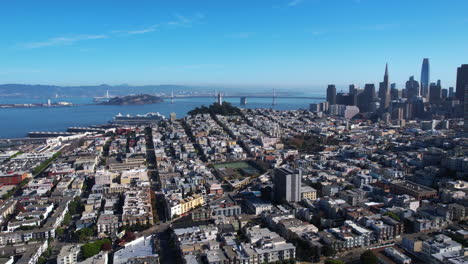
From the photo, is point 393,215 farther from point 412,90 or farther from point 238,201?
point 412,90

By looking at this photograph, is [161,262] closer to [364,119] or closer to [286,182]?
[286,182]

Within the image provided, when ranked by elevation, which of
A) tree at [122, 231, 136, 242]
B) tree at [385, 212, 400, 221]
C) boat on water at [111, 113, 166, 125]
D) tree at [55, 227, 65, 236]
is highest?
boat on water at [111, 113, 166, 125]

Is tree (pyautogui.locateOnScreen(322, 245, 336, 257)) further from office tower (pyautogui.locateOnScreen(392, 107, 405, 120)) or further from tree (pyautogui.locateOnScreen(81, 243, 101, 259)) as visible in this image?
office tower (pyautogui.locateOnScreen(392, 107, 405, 120))

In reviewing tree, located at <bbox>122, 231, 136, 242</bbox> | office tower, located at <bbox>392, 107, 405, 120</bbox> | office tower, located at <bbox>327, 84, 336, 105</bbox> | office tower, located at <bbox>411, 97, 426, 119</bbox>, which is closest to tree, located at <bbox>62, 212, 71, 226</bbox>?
tree, located at <bbox>122, 231, 136, 242</bbox>

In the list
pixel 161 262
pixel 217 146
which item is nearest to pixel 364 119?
pixel 217 146

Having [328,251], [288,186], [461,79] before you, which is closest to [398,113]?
[461,79]

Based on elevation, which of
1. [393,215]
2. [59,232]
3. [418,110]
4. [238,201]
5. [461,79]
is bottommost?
[59,232]
